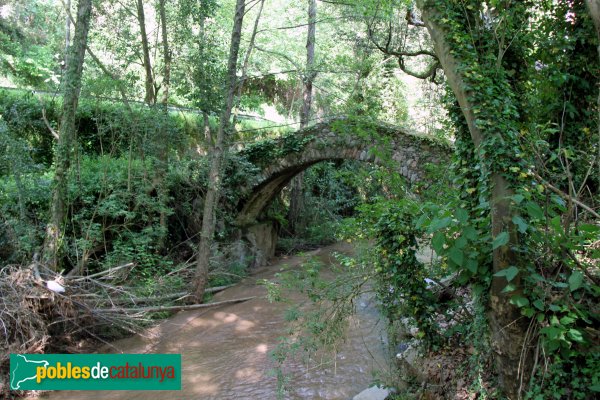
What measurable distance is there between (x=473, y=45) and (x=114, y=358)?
199 inches

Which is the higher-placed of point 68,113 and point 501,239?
point 68,113

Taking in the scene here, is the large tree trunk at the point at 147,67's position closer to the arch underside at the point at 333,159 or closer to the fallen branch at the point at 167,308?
the arch underside at the point at 333,159

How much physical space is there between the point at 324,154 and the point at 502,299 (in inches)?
283

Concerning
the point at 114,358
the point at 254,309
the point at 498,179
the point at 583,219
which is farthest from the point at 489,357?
the point at 254,309

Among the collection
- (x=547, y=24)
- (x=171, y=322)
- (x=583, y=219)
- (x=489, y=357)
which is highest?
(x=547, y=24)

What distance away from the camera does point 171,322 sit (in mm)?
7789

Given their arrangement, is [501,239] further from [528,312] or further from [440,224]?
[528,312]

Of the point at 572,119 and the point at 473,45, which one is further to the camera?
the point at 572,119

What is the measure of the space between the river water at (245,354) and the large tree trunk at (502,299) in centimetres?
149

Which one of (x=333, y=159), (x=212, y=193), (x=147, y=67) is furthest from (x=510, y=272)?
(x=147, y=67)

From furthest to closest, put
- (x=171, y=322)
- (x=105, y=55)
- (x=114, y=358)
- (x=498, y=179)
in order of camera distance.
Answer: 1. (x=105, y=55)
2. (x=171, y=322)
3. (x=114, y=358)
4. (x=498, y=179)

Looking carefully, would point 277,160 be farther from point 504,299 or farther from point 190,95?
point 504,299

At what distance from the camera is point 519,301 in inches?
115

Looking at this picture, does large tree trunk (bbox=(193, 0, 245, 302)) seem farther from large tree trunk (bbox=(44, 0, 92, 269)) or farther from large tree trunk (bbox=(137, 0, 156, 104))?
large tree trunk (bbox=(44, 0, 92, 269))
